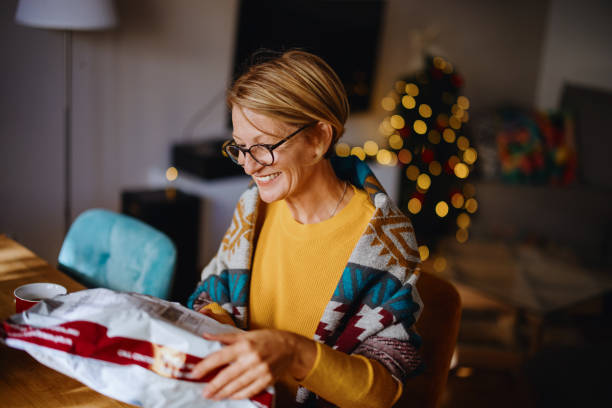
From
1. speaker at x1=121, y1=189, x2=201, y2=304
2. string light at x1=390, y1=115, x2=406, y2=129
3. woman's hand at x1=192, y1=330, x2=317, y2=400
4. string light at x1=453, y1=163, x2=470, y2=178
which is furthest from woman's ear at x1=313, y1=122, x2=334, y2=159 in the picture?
string light at x1=453, y1=163, x2=470, y2=178

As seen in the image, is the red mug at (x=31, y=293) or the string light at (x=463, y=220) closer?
the red mug at (x=31, y=293)

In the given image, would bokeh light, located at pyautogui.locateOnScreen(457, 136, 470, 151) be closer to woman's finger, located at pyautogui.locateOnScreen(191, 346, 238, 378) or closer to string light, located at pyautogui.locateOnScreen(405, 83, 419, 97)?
string light, located at pyautogui.locateOnScreen(405, 83, 419, 97)

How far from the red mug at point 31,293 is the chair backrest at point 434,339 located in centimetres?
68

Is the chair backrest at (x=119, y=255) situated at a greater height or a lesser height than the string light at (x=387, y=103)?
lesser

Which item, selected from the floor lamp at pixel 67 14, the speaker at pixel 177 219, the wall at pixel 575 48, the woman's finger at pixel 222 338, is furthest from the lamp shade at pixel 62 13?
the wall at pixel 575 48

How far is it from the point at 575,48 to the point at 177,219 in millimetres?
3811

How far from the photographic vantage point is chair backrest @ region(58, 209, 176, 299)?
1353mm

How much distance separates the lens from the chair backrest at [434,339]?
3.41 ft

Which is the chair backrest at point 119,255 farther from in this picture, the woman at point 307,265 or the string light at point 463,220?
the string light at point 463,220

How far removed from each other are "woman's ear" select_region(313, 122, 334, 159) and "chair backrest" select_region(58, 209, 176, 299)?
479 mm

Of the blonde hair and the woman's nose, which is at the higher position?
the blonde hair

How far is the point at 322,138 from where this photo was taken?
111 centimetres

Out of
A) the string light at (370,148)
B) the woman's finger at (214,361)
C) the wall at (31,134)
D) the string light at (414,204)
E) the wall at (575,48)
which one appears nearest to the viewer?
the woman's finger at (214,361)

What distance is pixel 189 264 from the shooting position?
2891mm
